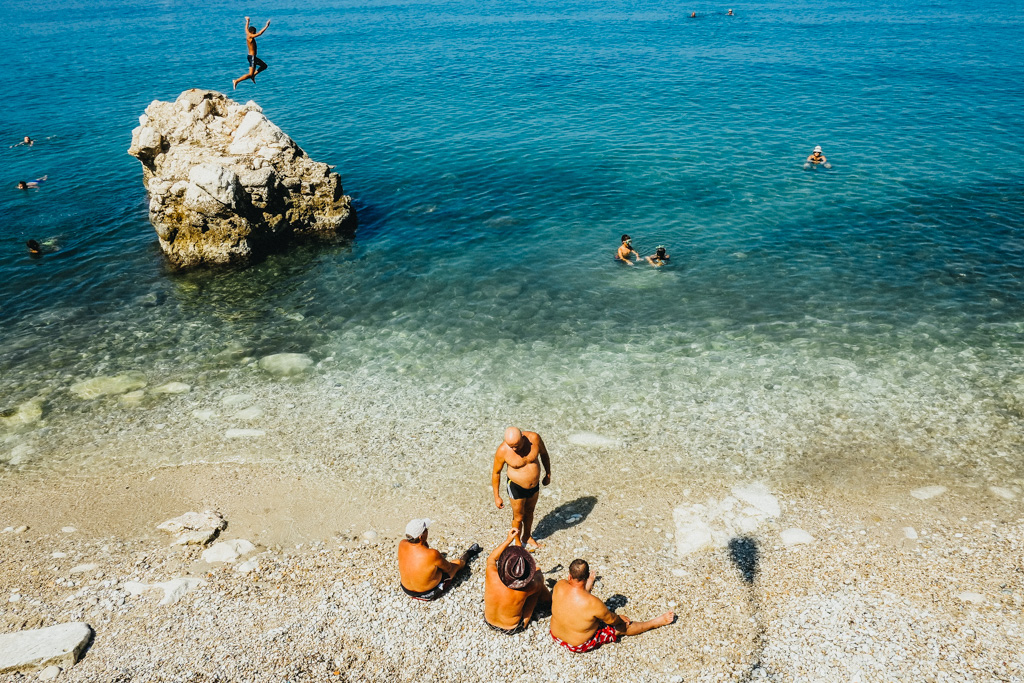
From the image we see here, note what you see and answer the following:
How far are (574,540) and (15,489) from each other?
12911 millimetres

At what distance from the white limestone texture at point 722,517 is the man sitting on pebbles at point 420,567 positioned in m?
4.56

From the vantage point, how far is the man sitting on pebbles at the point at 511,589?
384 inches

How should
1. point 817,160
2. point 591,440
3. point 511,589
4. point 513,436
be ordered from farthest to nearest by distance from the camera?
point 817,160 < point 591,440 < point 513,436 < point 511,589

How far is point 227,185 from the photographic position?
24.5m

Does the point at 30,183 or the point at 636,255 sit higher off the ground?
the point at 30,183

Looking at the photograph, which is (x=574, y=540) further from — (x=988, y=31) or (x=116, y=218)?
(x=988, y=31)

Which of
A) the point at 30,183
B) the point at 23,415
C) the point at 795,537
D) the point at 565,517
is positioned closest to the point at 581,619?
the point at 565,517


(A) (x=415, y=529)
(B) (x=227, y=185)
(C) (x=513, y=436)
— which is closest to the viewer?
(A) (x=415, y=529)

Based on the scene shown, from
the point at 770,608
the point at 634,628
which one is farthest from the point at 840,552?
the point at 634,628

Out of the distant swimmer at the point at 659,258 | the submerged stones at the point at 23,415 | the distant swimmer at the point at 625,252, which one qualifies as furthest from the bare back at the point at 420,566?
the distant swimmer at the point at 659,258

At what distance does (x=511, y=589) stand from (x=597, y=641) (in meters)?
1.62

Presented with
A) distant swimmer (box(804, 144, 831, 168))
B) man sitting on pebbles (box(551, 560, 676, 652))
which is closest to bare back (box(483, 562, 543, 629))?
man sitting on pebbles (box(551, 560, 676, 652))

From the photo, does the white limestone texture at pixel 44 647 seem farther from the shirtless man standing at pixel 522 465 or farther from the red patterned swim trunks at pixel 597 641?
the red patterned swim trunks at pixel 597 641

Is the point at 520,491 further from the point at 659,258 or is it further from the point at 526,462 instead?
the point at 659,258
